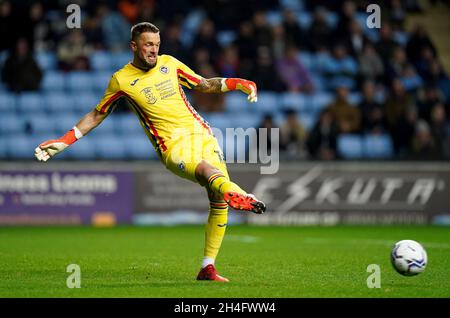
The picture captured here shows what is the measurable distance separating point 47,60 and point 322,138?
6.71m

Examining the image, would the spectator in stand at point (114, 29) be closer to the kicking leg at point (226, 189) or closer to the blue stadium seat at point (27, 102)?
the blue stadium seat at point (27, 102)

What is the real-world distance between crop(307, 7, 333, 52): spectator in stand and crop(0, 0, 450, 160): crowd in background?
2 centimetres

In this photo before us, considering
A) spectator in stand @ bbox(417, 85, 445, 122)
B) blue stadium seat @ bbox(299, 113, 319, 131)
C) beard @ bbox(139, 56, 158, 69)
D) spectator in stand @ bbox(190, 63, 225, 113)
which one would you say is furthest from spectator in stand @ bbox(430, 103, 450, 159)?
beard @ bbox(139, 56, 158, 69)

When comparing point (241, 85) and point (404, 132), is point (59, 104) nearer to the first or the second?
point (404, 132)

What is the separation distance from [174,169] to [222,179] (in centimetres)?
76

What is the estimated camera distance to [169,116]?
9.09 m

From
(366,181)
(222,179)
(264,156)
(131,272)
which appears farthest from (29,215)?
(222,179)

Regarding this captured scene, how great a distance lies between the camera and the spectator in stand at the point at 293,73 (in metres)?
21.1

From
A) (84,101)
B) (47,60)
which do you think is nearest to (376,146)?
(84,101)

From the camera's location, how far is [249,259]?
1120cm

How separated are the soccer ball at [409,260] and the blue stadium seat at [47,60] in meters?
13.8

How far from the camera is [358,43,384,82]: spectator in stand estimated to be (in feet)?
69.2

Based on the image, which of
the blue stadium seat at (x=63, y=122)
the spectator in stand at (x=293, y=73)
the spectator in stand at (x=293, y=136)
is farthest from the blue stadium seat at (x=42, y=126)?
the spectator in stand at (x=293, y=73)
